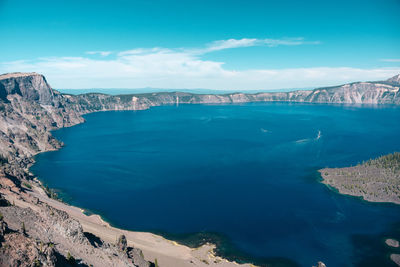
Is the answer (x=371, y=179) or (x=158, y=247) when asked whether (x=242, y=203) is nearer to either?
(x=158, y=247)

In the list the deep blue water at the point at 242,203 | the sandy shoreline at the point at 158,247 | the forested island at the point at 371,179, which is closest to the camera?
the sandy shoreline at the point at 158,247

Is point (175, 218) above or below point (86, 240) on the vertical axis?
below

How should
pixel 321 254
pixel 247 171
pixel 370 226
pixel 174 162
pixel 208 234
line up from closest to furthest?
pixel 321 254
pixel 208 234
pixel 370 226
pixel 247 171
pixel 174 162

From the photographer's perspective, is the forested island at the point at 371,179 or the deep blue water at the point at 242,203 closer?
the deep blue water at the point at 242,203

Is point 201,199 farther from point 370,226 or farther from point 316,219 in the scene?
point 370,226

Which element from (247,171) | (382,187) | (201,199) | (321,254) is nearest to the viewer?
(321,254)

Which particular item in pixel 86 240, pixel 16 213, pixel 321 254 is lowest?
pixel 321 254

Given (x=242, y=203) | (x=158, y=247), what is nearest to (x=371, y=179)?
(x=242, y=203)

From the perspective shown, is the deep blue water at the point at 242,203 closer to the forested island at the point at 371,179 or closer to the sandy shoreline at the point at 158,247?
the forested island at the point at 371,179

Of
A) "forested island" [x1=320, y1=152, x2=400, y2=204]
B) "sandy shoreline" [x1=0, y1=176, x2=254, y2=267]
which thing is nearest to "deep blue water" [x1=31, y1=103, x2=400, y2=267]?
"forested island" [x1=320, y1=152, x2=400, y2=204]

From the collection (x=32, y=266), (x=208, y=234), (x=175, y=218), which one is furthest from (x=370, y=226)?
(x=32, y=266)

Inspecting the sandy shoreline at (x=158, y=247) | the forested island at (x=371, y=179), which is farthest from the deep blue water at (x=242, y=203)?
the sandy shoreline at (x=158, y=247)
